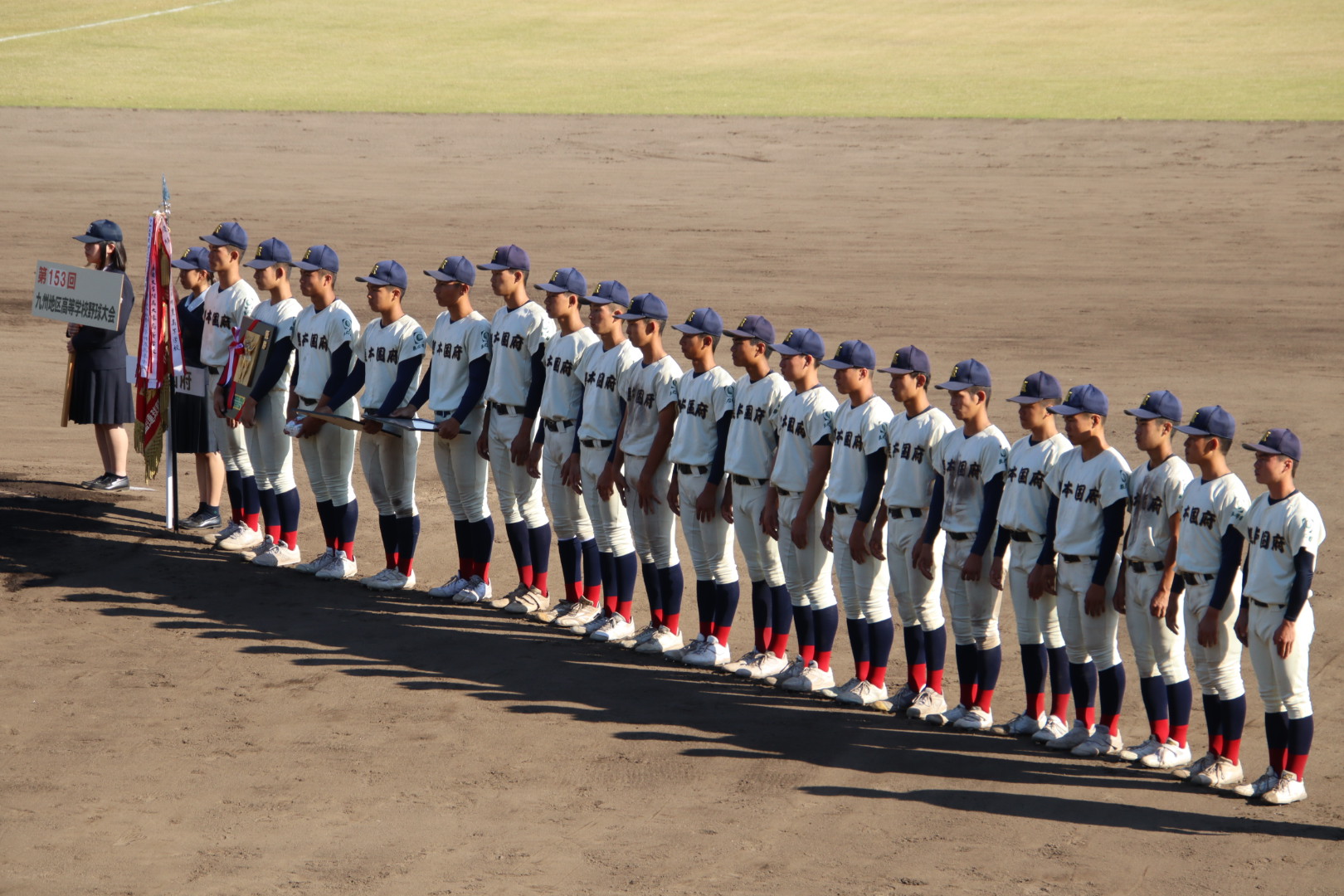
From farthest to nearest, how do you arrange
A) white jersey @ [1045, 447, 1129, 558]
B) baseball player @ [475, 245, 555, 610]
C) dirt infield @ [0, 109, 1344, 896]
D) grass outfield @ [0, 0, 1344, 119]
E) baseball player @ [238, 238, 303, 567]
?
grass outfield @ [0, 0, 1344, 119] → baseball player @ [238, 238, 303, 567] → baseball player @ [475, 245, 555, 610] → white jersey @ [1045, 447, 1129, 558] → dirt infield @ [0, 109, 1344, 896]

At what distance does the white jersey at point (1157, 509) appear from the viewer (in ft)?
22.6

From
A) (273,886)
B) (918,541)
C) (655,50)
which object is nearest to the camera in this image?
(273,886)

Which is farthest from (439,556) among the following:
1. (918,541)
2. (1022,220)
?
(1022,220)

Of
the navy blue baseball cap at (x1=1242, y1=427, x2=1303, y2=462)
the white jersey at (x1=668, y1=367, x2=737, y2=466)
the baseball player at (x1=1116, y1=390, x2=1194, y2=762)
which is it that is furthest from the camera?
the white jersey at (x1=668, y1=367, x2=737, y2=466)

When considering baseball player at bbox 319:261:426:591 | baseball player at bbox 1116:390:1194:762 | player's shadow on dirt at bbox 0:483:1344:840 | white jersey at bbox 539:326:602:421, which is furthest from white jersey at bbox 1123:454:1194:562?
baseball player at bbox 319:261:426:591

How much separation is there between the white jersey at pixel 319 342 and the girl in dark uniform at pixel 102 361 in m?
1.84

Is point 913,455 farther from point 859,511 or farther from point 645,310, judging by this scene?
point 645,310

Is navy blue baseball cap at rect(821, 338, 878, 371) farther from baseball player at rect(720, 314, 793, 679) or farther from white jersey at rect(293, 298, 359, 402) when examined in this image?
white jersey at rect(293, 298, 359, 402)

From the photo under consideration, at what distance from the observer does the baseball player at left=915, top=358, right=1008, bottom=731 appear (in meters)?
7.37

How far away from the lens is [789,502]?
8.05m

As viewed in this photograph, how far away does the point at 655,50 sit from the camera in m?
36.2

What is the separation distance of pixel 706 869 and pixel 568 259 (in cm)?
1369

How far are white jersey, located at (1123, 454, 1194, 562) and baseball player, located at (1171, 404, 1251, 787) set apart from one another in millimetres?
71

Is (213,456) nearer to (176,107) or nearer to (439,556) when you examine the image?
(439,556)
